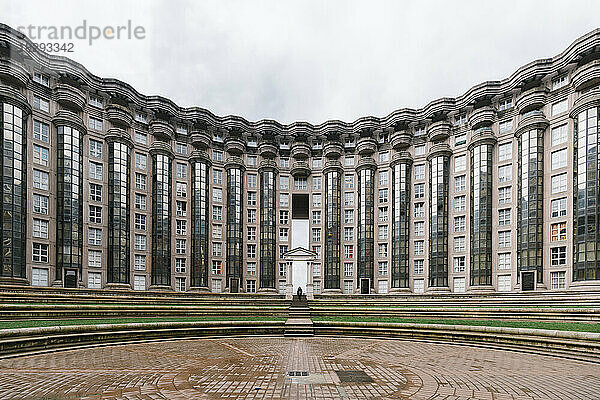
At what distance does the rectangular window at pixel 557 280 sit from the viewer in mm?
45647

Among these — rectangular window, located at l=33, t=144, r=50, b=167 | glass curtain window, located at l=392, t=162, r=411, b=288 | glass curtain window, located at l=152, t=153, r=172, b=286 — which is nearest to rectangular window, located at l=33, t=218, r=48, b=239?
rectangular window, located at l=33, t=144, r=50, b=167

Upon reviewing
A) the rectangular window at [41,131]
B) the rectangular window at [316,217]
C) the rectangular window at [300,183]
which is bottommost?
the rectangular window at [316,217]

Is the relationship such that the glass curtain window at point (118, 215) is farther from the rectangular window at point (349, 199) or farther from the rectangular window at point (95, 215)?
the rectangular window at point (349, 199)

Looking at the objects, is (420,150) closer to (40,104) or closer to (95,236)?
(95,236)

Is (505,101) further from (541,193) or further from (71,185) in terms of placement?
(71,185)

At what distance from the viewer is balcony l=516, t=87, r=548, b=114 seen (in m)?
49.0

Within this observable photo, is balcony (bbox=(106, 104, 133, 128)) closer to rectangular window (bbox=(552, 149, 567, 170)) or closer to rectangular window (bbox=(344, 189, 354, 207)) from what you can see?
rectangular window (bbox=(344, 189, 354, 207))

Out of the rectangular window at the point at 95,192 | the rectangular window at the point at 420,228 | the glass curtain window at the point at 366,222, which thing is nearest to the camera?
the rectangular window at the point at 95,192

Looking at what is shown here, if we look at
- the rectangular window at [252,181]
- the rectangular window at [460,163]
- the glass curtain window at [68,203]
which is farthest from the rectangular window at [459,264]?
the glass curtain window at [68,203]

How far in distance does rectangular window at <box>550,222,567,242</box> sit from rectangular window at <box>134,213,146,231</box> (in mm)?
50596

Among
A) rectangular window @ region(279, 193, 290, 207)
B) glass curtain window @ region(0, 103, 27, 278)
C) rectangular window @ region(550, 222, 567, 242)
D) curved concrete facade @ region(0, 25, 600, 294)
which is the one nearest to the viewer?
glass curtain window @ region(0, 103, 27, 278)

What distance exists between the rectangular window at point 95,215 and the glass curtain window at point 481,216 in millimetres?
47315

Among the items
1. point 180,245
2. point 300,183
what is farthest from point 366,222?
point 180,245

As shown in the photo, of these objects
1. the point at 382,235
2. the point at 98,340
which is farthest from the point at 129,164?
the point at 98,340
